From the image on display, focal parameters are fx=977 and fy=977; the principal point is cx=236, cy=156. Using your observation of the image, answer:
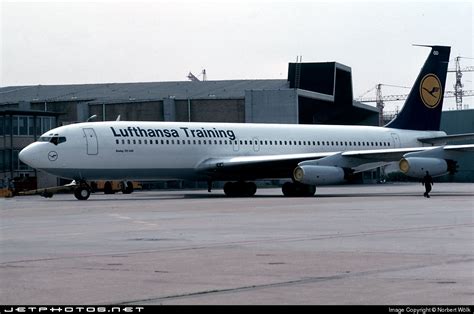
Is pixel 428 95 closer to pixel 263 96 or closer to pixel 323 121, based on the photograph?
pixel 263 96

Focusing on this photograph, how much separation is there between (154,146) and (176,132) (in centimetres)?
210

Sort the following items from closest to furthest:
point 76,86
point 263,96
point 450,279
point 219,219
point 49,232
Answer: point 450,279
point 49,232
point 219,219
point 263,96
point 76,86

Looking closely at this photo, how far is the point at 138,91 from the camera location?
91.9 meters

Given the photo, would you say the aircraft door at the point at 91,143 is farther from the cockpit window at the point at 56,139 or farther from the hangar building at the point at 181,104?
the hangar building at the point at 181,104

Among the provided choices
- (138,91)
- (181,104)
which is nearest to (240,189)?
(181,104)

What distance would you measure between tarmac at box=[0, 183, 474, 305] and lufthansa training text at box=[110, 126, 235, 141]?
18.1m

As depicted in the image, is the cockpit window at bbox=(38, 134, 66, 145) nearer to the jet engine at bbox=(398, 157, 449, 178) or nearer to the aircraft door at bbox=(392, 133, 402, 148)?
the jet engine at bbox=(398, 157, 449, 178)

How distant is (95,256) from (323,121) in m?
85.9

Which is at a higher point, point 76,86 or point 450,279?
point 76,86

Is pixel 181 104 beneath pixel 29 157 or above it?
above

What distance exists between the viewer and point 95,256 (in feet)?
59.5

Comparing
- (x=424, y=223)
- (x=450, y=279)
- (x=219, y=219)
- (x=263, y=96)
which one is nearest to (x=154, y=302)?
(x=450, y=279)

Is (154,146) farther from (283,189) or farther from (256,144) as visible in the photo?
(256,144)

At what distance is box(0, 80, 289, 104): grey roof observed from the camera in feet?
282
